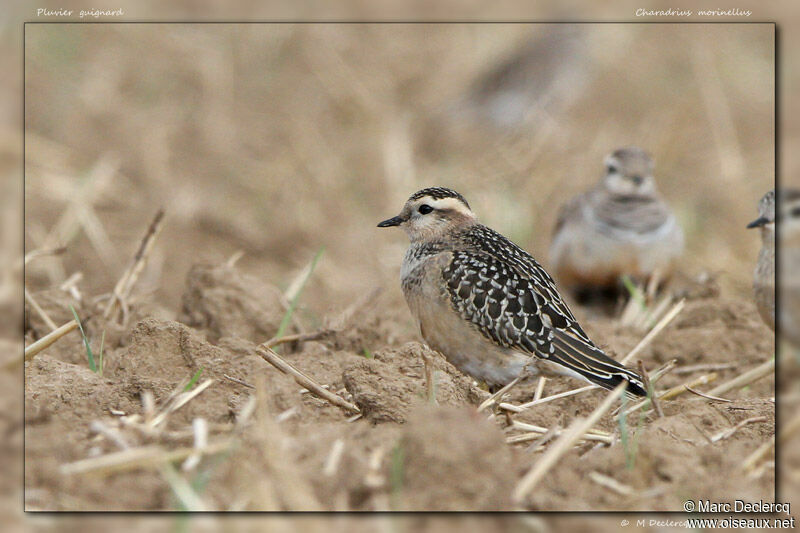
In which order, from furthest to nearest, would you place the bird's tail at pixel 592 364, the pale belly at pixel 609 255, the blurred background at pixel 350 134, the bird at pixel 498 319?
the blurred background at pixel 350 134 < the pale belly at pixel 609 255 < the bird at pixel 498 319 < the bird's tail at pixel 592 364

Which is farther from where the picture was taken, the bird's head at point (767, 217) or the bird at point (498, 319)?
the bird at point (498, 319)

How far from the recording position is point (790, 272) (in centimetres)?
400

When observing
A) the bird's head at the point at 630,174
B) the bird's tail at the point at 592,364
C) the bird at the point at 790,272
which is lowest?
the bird's tail at the point at 592,364

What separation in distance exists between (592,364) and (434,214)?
140 cm

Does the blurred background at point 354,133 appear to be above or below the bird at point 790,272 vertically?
above

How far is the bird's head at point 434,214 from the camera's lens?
621 cm

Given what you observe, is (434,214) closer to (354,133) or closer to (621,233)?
(621,233)

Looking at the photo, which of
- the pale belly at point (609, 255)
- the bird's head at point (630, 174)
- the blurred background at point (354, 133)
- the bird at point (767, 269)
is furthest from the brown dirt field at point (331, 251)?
the bird's head at point (630, 174)

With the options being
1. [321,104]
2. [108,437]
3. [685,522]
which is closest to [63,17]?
[321,104]

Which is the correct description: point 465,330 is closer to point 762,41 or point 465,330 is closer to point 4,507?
point 4,507

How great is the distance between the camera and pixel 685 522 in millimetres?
3820

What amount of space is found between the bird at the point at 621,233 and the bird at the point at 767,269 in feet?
12.5

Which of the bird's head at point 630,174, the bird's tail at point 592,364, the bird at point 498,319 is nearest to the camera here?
the bird's tail at point 592,364

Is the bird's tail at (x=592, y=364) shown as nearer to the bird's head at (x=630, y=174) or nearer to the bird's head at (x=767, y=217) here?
the bird's head at (x=767, y=217)
